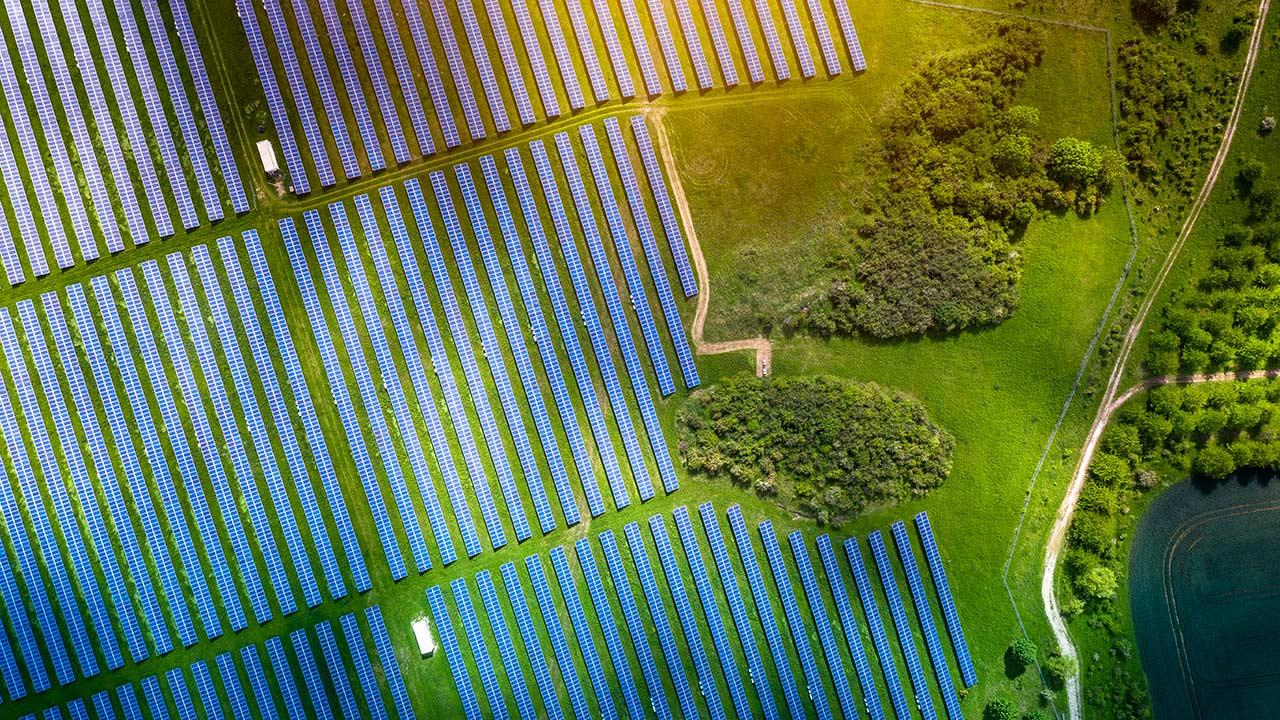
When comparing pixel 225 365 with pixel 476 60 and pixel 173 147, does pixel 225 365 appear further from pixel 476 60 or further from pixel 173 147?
pixel 476 60

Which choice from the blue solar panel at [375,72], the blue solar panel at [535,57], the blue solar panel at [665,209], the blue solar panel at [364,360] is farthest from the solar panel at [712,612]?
the blue solar panel at [375,72]

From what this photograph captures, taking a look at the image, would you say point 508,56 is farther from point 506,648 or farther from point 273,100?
point 506,648

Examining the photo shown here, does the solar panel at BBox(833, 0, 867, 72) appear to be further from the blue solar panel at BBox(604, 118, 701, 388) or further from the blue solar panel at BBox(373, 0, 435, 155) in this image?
the blue solar panel at BBox(373, 0, 435, 155)

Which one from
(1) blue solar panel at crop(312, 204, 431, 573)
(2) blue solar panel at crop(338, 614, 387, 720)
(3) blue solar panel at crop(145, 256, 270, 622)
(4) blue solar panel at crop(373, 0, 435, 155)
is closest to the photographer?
(3) blue solar panel at crop(145, 256, 270, 622)

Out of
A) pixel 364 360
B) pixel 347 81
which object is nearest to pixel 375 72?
pixel 347 81

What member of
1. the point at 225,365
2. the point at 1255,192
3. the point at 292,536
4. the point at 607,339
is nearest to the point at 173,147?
the point at 225,365

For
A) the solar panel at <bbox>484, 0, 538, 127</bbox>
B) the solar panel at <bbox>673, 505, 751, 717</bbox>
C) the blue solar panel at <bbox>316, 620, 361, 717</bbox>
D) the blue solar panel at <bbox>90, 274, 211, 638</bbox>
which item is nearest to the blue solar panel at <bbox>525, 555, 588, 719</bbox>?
the solar panel at <bbox>673, 505, 751, 717</bbox>
